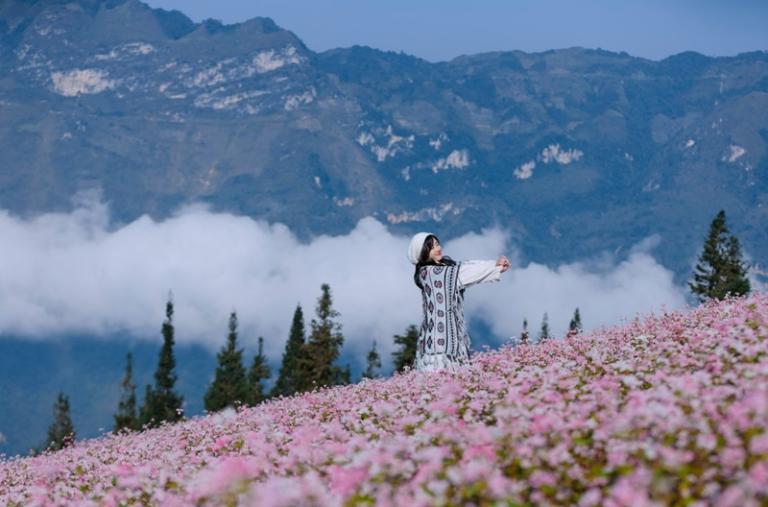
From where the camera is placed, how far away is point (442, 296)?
1567 cm

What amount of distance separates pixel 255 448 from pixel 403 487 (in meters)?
3.37

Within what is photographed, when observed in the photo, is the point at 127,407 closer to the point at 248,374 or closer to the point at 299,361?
the point at 248,374

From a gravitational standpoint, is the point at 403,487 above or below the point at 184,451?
above

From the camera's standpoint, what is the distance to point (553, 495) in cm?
706

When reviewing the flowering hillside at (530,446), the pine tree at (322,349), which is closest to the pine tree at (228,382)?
the pine tree at (322,349)

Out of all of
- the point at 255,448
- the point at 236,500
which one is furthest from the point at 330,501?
the point at 255,448

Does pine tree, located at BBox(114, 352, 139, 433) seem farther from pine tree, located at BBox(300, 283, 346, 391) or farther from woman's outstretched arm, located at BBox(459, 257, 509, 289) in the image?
woman's outstretched arm, located at BBox(459, 257, 509, 289)

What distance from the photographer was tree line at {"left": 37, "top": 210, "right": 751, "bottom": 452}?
8844 cm

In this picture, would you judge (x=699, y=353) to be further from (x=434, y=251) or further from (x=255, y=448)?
(x=434, y=251)

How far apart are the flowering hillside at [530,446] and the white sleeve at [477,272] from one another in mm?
3172

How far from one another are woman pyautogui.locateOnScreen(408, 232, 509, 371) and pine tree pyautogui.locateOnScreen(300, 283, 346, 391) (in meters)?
77.0

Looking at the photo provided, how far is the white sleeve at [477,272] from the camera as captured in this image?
1538cm

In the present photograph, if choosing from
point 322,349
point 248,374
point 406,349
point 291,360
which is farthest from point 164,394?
point 406,349

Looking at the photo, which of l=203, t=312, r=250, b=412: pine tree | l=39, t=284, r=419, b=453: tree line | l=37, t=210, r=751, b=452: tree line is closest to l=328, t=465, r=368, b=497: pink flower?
l=37, t=210, r=751, b=452: tree line
